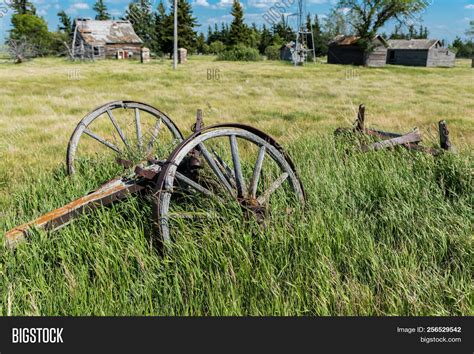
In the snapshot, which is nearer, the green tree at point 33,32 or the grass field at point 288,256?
the grass field at point 288,256

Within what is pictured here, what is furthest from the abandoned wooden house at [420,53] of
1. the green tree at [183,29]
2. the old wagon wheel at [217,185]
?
the old wagon wheel at [217,185]

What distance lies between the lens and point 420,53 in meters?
53.8

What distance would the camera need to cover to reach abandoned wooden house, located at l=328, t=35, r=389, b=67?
4769 cm

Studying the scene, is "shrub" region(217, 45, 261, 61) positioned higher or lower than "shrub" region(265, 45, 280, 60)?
lower

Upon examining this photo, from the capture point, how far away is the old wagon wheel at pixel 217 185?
3.04 m

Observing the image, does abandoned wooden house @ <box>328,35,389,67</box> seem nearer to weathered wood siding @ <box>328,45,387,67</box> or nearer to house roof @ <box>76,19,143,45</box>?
weathered wood siding @ <box>328,45,387,67</box>

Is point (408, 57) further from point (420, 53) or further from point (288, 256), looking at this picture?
point (288, 256)

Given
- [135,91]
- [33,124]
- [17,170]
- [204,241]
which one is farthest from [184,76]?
[204,241]

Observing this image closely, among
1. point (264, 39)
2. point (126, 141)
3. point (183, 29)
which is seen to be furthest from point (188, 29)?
point (126, 141)

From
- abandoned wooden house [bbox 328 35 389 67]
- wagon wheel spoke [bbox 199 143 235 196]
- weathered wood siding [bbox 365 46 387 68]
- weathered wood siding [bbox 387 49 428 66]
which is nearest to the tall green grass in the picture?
wagon wheel spoke [bbox 199 143 235 196]

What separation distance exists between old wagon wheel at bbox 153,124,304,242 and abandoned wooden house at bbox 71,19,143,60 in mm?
39706

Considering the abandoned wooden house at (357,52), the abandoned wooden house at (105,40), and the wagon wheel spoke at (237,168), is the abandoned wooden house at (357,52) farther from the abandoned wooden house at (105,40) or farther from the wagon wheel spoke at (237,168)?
the wagon wheel spoke at (237,168)

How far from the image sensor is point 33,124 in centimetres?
930
